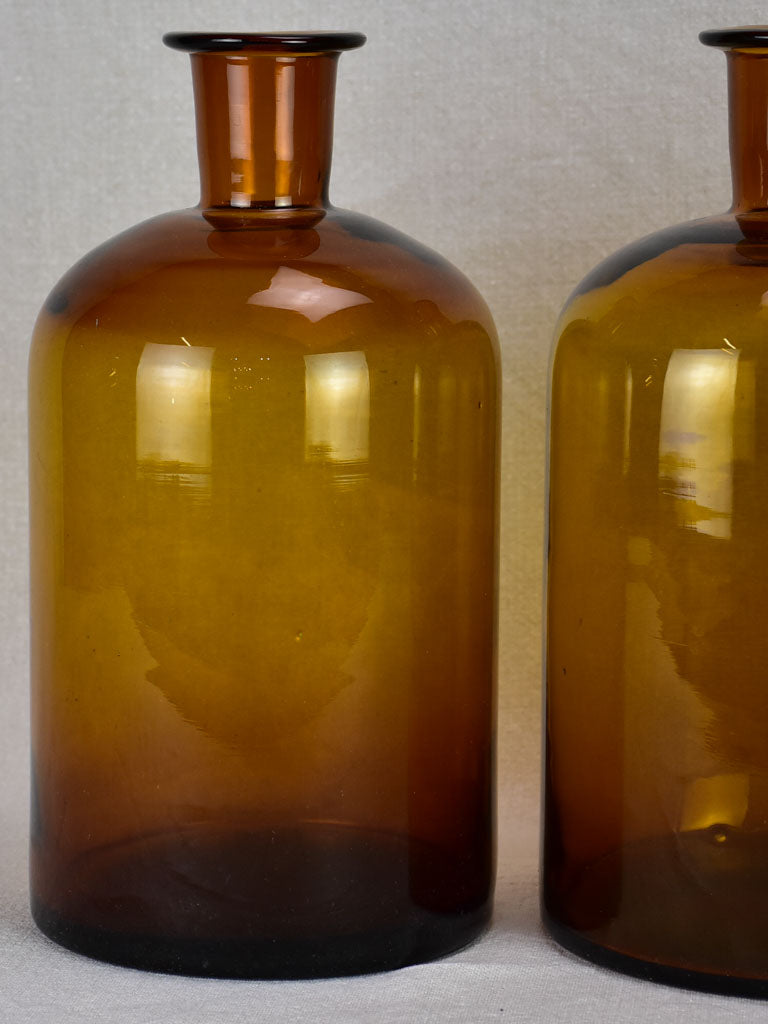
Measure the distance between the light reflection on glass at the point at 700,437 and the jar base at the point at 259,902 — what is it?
238mm

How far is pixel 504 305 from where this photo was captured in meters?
1.41

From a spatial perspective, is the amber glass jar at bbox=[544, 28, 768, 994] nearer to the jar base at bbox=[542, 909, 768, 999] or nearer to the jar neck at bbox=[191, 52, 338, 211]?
the jar base at bbox=[542, 909, 768, 999]

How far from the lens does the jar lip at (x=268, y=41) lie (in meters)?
1.06

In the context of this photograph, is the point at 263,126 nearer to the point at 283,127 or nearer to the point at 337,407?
the point at 283,127

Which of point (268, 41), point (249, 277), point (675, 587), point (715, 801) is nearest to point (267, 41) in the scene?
point (268, 41)

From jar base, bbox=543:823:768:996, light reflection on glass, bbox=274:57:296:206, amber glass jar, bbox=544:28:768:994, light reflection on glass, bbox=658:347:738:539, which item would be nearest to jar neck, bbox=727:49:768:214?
amber glass jar, bbox=544:28:768:994

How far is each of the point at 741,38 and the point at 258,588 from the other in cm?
38

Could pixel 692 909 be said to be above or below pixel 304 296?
below

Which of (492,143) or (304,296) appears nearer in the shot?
(304,296)

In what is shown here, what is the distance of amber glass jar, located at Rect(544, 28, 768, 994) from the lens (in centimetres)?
104

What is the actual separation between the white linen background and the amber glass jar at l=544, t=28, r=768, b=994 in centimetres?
26

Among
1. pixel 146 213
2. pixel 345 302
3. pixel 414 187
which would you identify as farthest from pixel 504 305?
pixel 345 302

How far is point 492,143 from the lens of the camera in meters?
1.40

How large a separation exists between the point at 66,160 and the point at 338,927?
64 centimetres
